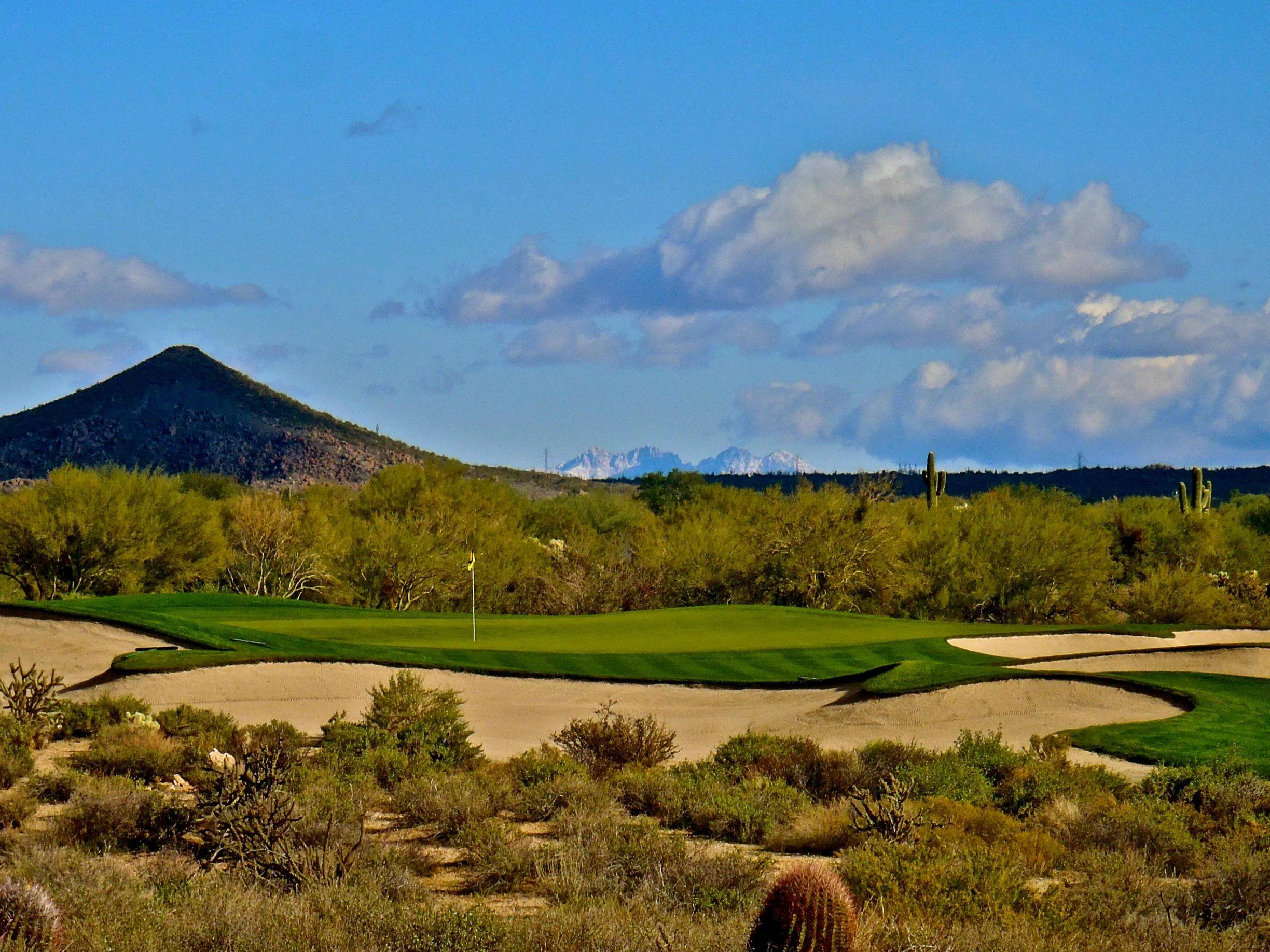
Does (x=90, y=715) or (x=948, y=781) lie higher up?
(x=90, y=715)

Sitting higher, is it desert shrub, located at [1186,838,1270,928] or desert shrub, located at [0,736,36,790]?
desert shrub, located at [0,736,36,790]

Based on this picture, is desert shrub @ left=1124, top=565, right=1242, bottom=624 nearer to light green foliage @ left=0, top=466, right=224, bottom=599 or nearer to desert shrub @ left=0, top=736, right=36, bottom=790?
light green foliage @ left=0, top=466, right=224, bottom=599

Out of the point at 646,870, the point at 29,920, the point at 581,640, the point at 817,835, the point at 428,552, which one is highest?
the point at 428,552

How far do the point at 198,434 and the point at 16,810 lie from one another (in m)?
119

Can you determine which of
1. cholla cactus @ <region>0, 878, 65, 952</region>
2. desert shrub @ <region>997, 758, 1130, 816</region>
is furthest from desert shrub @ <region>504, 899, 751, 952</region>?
desert shrub @ <region>997, 758, 1130, 816</region>

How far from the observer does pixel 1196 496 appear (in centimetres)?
6112

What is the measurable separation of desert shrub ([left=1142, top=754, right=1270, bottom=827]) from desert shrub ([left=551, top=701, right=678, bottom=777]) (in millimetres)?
4971

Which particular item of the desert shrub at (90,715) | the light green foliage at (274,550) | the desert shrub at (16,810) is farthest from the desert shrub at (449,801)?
the light green foliage at (274,550)

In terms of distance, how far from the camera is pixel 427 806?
11.3 m

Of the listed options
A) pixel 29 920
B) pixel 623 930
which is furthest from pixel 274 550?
pixel 623 930

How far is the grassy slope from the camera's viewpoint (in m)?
17.2

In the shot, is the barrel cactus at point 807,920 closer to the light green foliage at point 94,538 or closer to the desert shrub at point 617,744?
the desert shrub at point 617,744

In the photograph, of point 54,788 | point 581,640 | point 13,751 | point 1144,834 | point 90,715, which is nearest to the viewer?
point 1144,834

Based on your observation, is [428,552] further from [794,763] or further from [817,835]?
[817,835]
